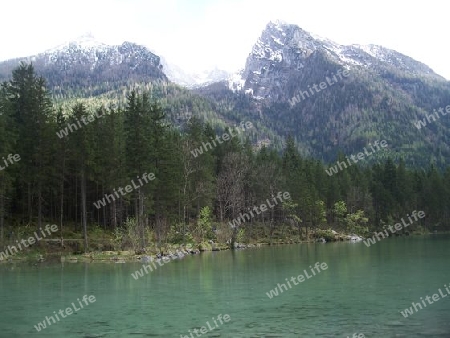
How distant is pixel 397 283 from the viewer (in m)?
28.8

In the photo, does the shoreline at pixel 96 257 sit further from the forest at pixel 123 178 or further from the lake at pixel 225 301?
the lake at pixel 225 301


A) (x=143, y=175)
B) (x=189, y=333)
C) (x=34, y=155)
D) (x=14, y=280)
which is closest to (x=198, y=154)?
(x=143, y=175)

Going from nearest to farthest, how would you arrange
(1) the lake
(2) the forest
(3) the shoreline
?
1. (1) the lake
2. (3) the shoreline
3. (2) the forest

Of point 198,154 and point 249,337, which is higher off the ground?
point 198,154

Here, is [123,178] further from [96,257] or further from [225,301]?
[225,301]

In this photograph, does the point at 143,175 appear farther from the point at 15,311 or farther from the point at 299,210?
the point at 299,210

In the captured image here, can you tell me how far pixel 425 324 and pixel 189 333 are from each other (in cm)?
864

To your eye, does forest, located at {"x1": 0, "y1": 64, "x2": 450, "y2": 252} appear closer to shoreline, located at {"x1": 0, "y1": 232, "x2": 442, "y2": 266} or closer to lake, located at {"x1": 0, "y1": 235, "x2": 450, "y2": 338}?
shoreline, located at {"x1": 0, "y1": 232, "x2": 442, "y2": 266}

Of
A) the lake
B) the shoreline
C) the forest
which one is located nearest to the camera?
the lake

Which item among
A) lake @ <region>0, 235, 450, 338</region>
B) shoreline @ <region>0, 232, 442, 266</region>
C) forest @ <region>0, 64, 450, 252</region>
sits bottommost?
lake @ <region>0, 235, 450, 338</region>

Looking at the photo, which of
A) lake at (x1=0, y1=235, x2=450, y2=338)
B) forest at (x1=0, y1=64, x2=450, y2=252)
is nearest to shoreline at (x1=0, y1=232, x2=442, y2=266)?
forest at (x1=0, y1=64, x2=450, y2=252)

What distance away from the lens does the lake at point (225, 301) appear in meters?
17.6

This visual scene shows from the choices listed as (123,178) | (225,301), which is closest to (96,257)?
(123,178)

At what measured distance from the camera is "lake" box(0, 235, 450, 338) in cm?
1758
